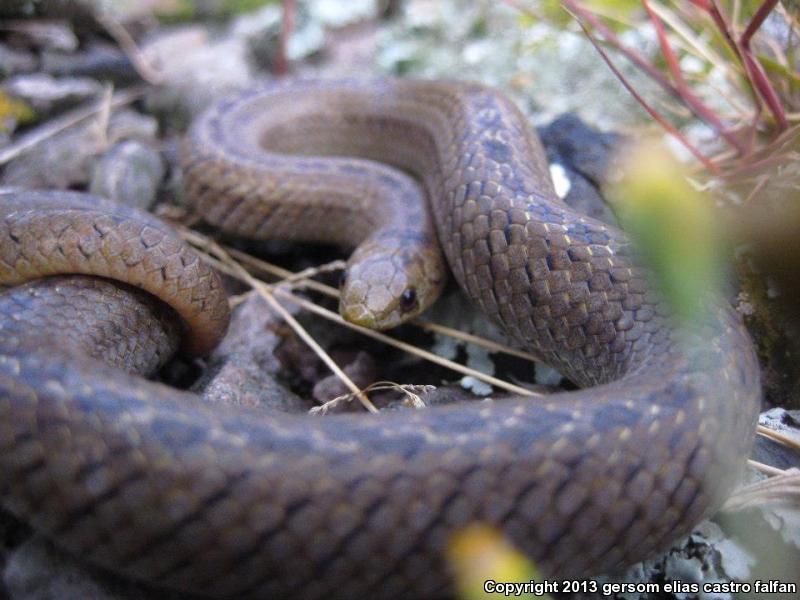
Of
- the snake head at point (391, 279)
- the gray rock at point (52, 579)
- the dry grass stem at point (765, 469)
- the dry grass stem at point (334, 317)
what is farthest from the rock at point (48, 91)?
the dry grass stem at point (765, 469)

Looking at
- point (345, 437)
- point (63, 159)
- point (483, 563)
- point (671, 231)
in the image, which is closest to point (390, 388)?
point (345, 437)

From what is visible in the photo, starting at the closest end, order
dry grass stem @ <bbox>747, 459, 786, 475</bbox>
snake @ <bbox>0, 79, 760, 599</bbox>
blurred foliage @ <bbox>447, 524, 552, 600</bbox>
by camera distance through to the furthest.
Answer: blurred foliage @ <bbox>447, 524, 552, 600</bbox> → snake @ <bbox>0, 79, 760, 599</bbox> → dry grass stem @ <bbox>747, 459, 786, 475</bbox>

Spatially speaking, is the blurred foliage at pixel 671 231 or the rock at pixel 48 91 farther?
the rock at pixel 48 91

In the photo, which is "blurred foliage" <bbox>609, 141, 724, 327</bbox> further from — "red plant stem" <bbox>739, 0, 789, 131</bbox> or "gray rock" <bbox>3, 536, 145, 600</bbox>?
"red plant stem" <bbox>739, 0, 789, 131</bbox>

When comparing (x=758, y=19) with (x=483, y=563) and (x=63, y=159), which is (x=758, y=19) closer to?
(x=483, y=563)

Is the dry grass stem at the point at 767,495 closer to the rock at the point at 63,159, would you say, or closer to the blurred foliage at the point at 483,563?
the blurred foliage at the point at 483,563

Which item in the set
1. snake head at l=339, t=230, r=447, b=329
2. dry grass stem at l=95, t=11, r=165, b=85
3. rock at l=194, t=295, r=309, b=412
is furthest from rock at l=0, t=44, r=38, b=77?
snake head at l=339, t=230, r=447, b=329

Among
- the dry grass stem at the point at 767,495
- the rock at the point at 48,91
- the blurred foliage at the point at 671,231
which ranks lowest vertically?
the dry grass stem at the point at 767,495
